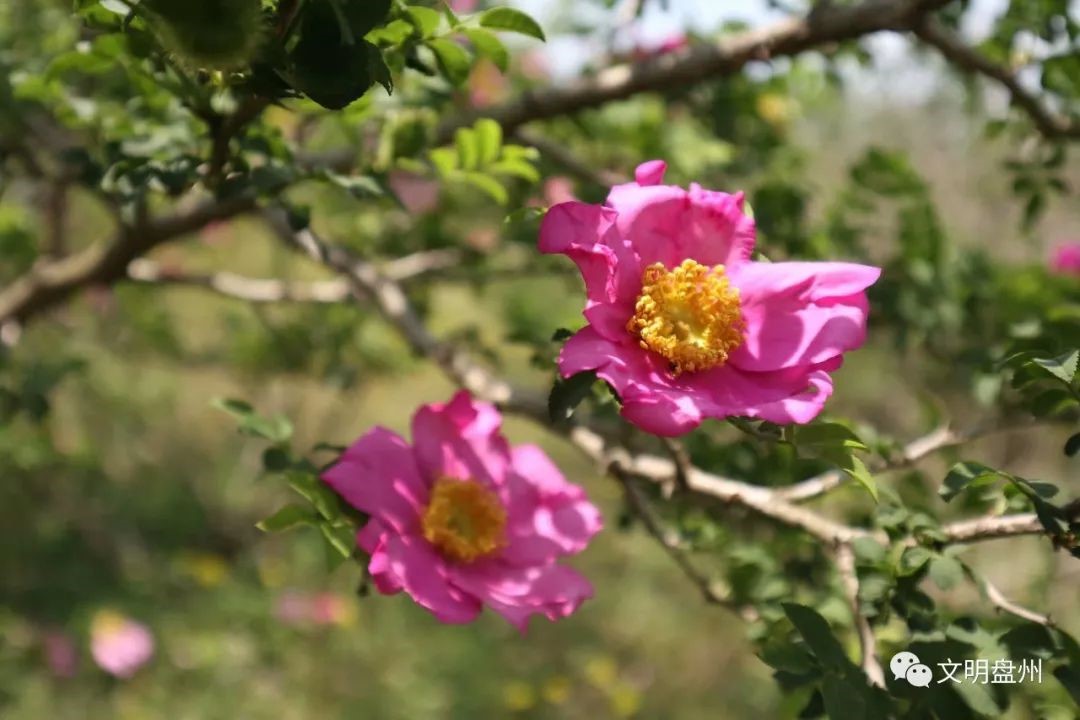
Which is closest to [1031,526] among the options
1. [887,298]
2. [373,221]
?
[887,298]

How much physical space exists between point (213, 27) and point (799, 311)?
36cm

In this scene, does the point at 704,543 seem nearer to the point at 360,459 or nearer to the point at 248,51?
the point at 360,459

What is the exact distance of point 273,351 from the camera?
187cm

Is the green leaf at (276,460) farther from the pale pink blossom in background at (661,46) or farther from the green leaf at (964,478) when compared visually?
the pale pink blossom in background at (661,46)

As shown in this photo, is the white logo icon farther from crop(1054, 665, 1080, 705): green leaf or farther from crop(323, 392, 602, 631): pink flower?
crop(323, 392, 602, 631): pink flower

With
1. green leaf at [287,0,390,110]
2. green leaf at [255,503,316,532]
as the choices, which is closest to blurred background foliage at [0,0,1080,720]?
green leaf at [287,0,390,110]

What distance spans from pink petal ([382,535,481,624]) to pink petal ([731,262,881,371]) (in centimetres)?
24

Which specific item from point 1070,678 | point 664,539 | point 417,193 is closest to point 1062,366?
point 1070,678

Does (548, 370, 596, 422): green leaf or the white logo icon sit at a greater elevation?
(548, 370, 596, 422): green leaf

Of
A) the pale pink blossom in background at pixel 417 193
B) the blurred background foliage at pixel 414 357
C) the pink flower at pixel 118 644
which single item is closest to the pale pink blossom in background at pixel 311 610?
the blurred background foliage at pixel 414 357

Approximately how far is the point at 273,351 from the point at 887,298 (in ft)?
3.93

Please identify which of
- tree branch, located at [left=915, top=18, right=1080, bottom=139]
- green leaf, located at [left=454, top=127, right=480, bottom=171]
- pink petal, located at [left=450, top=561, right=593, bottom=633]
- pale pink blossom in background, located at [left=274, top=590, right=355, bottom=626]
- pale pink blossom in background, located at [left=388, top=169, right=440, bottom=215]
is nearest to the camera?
pink petal, located at [left=450, top=561, right=593, bottom=633]

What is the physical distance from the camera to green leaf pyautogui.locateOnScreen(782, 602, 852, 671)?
58cm

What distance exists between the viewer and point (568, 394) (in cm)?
53
